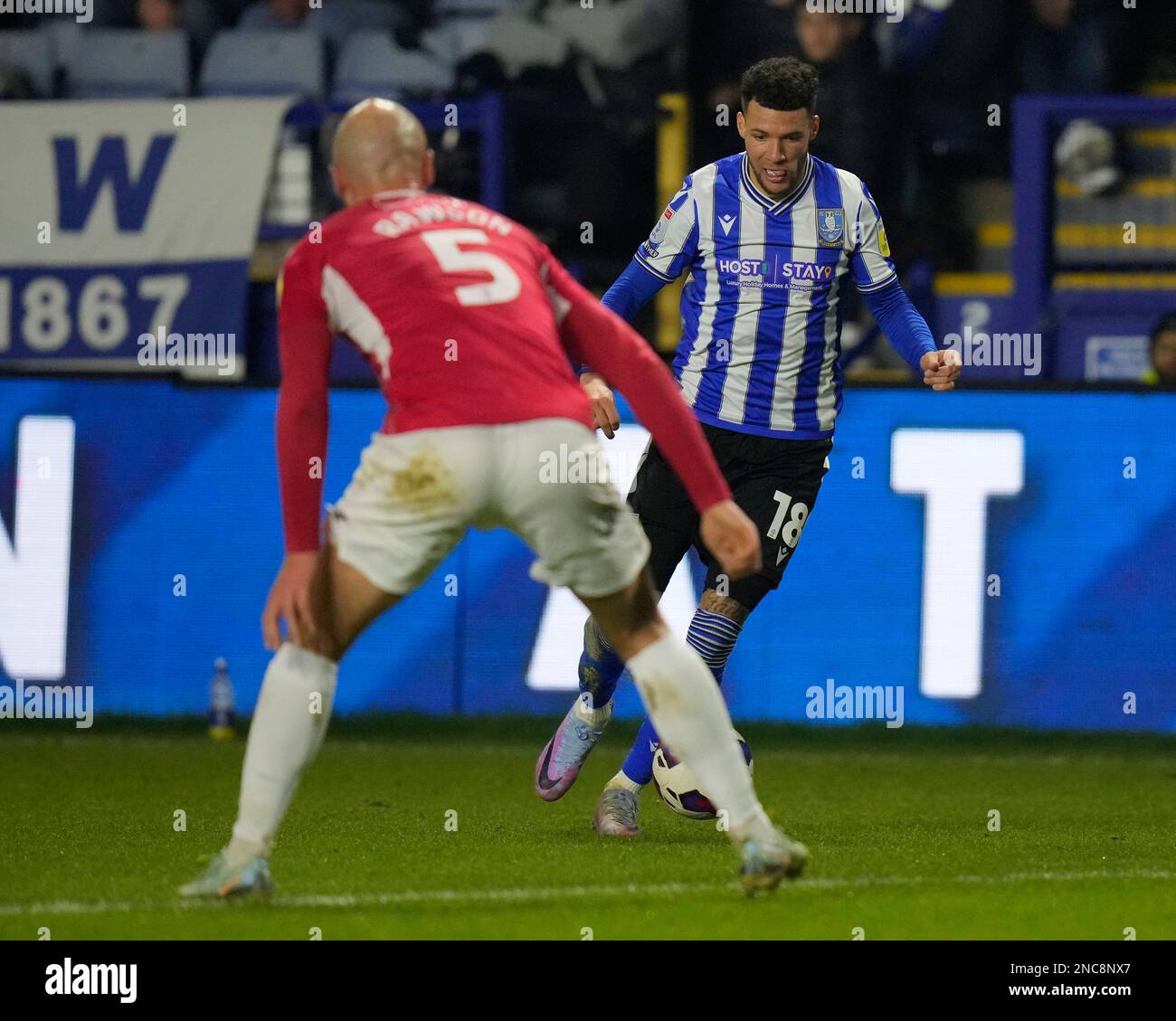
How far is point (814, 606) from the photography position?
9.93 m

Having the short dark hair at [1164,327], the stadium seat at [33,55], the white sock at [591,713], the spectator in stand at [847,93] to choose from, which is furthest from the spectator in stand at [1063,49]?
the white sock at [591,713]

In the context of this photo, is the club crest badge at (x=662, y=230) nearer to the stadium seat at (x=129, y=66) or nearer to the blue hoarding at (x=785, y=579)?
the blue hoarding at (x=785, y=579)

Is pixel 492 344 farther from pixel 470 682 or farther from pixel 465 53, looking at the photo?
pixel 465 53

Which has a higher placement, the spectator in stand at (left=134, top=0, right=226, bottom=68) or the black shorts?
the spectator in stand at (left=134, top=0, right=226, bottom=68)

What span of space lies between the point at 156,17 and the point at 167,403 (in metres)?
4.42

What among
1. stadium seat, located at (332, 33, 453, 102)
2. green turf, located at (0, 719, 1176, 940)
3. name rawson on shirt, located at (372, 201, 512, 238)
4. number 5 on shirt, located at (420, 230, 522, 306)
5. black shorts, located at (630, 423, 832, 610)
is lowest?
green turf, located at (0, 719, 1176, 940)

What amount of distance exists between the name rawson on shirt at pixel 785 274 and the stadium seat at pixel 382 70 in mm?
6771

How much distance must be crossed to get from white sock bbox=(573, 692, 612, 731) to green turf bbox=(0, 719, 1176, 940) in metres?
0.35

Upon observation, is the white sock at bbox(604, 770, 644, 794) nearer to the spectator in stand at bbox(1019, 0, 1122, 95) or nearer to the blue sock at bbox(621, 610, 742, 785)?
the blue sock at bbox(621, 610, 742, 785)

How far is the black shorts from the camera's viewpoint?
21.9 feet

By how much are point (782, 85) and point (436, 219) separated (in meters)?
1.91

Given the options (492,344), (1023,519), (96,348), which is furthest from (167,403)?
(492,344)
